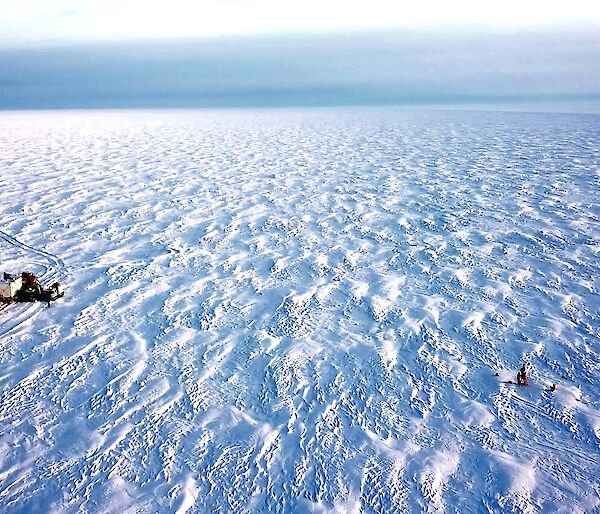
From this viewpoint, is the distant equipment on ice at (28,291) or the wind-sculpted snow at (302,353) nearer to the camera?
the wind-sculpted snow at (302,353)

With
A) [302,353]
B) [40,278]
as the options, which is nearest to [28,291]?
[40,278]

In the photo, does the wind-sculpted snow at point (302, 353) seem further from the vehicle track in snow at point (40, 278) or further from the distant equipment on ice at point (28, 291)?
the distant equipment on ice at point (28, 291)

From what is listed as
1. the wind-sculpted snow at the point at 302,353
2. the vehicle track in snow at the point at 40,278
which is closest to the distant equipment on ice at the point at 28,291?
the vehicle track in snow at the point at 40,278

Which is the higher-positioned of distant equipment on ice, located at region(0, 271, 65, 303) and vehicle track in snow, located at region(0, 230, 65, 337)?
distant equipment on ice, located at region(0, 271, 65, 303)

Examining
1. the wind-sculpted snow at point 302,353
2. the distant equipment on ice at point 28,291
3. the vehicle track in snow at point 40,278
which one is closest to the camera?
the wind-sculpted snow at point 302,353

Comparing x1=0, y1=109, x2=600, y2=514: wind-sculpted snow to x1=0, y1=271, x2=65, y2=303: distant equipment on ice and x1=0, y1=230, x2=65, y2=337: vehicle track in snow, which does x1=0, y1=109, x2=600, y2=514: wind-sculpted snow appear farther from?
x1=0, y1=271, x2=65, y2=303: distant equipment on ice

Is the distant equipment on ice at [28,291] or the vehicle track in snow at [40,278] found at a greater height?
the distant equipment on ice at [28,291]

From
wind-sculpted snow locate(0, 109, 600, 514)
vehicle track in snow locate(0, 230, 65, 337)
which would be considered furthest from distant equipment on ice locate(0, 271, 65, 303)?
wind-sculpted snow locate(0, 109, 600, 514)

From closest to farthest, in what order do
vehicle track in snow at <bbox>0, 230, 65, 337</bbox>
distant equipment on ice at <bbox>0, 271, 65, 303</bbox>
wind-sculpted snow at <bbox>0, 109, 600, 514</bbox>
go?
wind-sculpted snow at <bbox>0, 109, 600, 514</bbox> < vehicle track in snow at <bbox>0, 230, 65, 337</bbox> < distant equipment on ice at <bbox>0, 271, 65, 303</bbox>

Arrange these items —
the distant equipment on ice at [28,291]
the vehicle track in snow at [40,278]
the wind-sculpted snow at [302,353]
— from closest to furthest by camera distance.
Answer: the wind-sculpted snow at [302,353] → the vehicle track in snow at [40,278] → the distant equipment on ice at [28,291]
